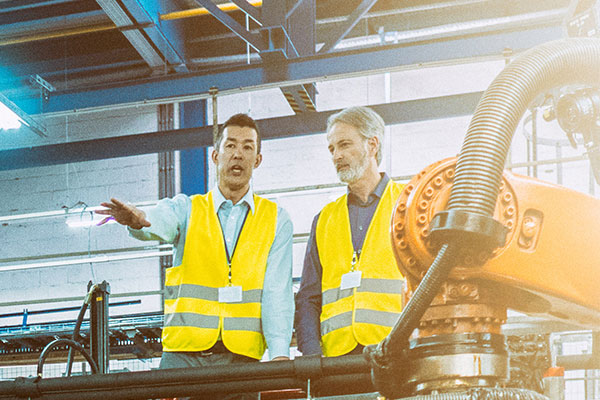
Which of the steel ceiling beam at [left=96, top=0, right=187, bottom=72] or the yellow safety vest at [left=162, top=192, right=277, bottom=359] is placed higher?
the steel ceiling beam at [left=96, top=0, right=187, bottom=72]

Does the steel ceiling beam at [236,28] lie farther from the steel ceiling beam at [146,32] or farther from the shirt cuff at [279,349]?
the shirt cuff at [279,349]

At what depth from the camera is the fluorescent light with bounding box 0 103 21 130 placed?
27.9 ft

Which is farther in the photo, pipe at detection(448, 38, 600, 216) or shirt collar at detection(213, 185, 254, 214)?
shirt collar at detection(213, 185, 254, 214)

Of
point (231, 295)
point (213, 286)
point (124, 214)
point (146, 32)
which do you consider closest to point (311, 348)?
point (231, 295)

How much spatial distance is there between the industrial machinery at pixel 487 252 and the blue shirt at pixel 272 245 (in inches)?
82.5

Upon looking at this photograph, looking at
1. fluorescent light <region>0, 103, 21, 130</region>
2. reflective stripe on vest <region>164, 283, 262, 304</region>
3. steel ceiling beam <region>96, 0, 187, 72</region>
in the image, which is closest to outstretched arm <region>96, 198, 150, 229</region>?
reflective stripe on vest <region>164, 283, 262, 304</region>

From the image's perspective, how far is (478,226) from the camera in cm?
104

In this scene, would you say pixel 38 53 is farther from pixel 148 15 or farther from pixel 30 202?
pixel 148 15

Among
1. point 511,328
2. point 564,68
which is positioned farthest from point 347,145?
point 511,328

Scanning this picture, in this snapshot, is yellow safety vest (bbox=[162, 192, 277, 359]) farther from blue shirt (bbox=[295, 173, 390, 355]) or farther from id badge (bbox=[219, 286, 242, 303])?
blue shirt (bbox=[295, 173, 390, 355])

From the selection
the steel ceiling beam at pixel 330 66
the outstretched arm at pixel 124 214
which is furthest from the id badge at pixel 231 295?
the steel ceiling beam at pixel 330 66

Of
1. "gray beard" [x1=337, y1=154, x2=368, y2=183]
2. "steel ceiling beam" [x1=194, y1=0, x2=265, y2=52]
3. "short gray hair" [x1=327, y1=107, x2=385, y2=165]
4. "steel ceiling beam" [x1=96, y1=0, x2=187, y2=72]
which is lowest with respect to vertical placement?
"gray beard" [x1=337, y1=154, x2=368, y2=183]

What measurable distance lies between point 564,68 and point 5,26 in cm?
1072

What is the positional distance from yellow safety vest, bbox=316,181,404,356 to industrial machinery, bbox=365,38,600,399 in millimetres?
2081
